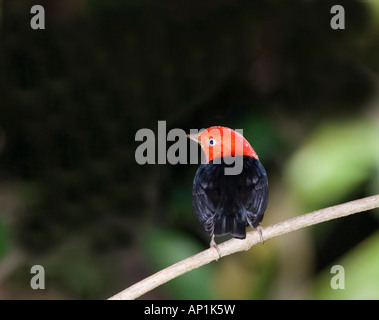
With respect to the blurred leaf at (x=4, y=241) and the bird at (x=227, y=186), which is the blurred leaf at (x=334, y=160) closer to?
the bird at (x=227, y=186)

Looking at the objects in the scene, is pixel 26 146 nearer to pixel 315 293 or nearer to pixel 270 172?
pixel 270 172

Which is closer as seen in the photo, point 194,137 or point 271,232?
point 271,232

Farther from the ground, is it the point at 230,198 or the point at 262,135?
the point at 262,135

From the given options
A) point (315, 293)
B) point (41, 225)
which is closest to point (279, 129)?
point (315, 293)

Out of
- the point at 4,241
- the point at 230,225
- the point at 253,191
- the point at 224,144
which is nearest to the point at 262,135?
the point at 224,144

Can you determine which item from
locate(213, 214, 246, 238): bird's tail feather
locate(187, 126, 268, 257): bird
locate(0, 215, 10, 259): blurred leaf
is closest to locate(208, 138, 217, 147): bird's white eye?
locate(187, 126, 268, 257): bird

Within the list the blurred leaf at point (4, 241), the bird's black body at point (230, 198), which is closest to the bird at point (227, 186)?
the bird's black body at point (230, 198)

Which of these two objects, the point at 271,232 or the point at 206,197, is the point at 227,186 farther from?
the point at 271,232
